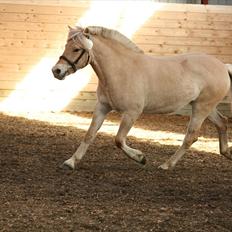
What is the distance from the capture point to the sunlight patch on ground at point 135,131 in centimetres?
880

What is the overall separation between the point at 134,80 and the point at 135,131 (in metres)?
3.76

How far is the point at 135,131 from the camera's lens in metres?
10.1

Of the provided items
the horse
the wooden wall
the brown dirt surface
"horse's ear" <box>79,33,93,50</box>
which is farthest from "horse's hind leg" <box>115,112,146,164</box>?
the wooden wall

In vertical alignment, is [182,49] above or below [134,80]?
below

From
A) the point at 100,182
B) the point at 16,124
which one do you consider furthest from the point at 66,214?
the point at 16,124

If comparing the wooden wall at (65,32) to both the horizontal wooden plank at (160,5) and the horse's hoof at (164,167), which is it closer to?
the horizontal wooden plank at (160,5)

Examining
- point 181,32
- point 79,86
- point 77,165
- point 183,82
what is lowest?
point 79,86

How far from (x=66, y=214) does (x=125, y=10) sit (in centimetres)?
890

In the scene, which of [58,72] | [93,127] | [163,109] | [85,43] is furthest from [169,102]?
[58,72]

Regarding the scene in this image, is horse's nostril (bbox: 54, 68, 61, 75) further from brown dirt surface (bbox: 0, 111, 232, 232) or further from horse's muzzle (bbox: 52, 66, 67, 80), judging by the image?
brown dirt surface (bbox: 0, 111, 232, 232)

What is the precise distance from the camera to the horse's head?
6.19 metres

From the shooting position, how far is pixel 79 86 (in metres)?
12.8

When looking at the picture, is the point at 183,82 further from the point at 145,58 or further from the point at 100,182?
the point at 100,182

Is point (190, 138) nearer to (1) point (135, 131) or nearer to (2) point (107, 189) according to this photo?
(2) point (107, 189)
